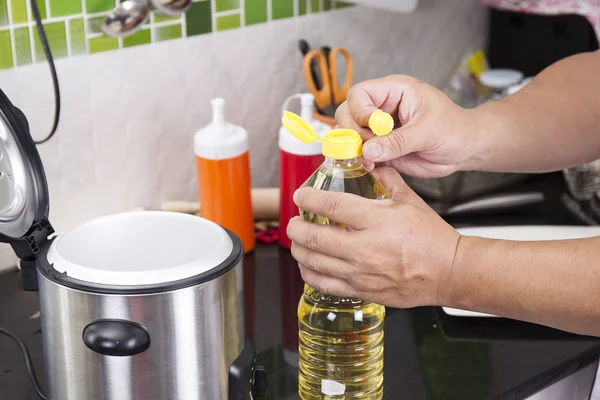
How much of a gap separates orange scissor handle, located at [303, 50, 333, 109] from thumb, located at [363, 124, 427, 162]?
19.1 inches

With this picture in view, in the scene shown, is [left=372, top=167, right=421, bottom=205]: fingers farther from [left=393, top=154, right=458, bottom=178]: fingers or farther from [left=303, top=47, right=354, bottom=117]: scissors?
[left=303, top=47, right=354, bottom=117]: scissors

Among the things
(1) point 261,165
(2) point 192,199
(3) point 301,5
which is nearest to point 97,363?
(2) point 192,199

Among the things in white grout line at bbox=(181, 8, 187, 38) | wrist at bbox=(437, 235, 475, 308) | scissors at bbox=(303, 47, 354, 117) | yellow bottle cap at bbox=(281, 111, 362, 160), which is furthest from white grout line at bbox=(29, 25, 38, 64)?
wrist at bbox=(437, 235, 475, 308)

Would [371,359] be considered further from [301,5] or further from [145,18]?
[301,5]

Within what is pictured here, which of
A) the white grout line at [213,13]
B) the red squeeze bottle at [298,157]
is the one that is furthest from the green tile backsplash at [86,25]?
the red squeeze bottle at [298,157]

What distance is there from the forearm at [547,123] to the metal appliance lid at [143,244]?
46 centimetres

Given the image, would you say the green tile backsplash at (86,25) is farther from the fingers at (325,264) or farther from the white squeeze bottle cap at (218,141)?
the fingers at (325,264)

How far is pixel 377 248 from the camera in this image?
2.97 feet

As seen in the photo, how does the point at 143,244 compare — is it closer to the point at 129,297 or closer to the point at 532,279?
the point at 129,297

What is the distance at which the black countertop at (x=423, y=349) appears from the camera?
1.10m

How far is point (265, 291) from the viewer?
136cm

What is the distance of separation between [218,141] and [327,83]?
1.02 ft

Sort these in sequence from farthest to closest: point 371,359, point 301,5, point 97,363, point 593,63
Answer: point 301,5 < point 593,63 < point 371,359 < point 97,363

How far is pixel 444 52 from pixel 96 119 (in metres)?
0.94
